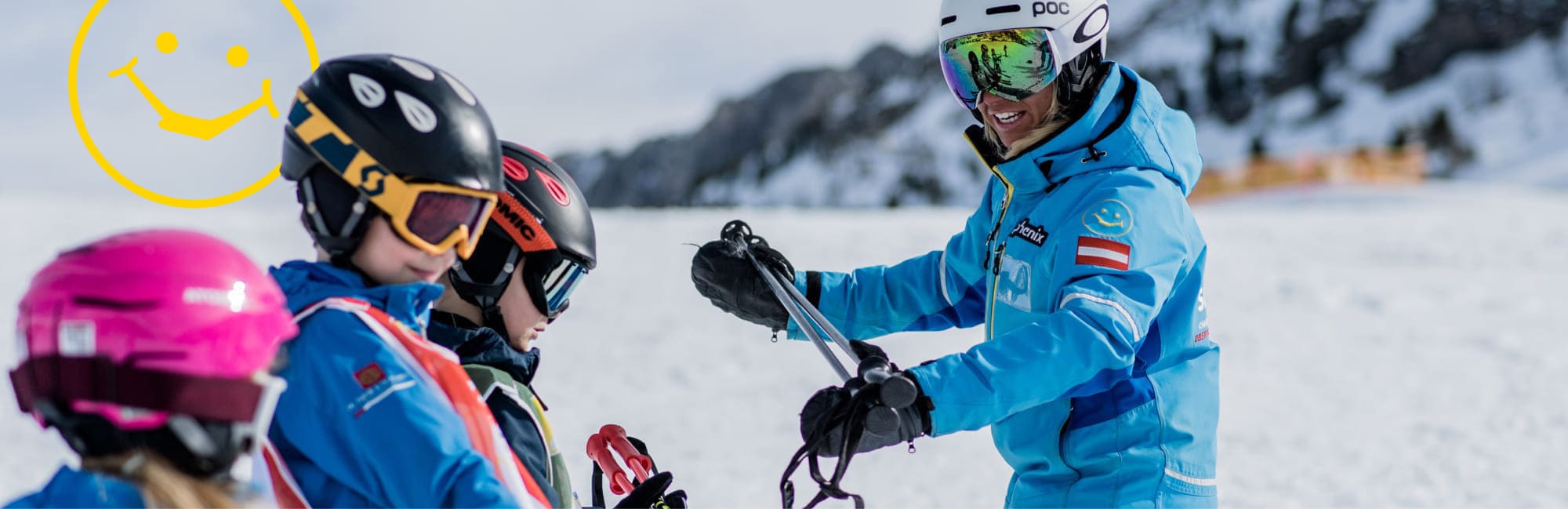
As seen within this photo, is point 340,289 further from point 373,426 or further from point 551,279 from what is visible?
point 551,279

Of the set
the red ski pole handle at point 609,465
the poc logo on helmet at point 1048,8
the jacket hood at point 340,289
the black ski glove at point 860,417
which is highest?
the poc logo on helmet at point 1048,8

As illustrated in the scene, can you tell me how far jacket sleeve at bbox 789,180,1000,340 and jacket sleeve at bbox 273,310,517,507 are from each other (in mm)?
2067

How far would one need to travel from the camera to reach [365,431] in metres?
2.36

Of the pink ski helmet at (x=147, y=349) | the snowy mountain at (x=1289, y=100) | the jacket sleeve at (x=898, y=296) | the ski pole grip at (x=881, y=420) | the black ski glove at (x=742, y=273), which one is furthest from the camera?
the snowy mountain at (x=1289, y=100)

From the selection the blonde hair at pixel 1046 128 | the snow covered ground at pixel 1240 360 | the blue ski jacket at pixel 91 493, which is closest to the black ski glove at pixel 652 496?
the blue ski jacket at pixel 91 493

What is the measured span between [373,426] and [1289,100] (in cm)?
8761

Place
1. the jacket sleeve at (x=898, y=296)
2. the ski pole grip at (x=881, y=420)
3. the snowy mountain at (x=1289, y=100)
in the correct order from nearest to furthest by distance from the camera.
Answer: the ski pole grip at (x=881, y=420), the jacket sleeve at (x=898, y=296), the snowy mountain at (x=1289, y=100)

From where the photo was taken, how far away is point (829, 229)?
49.0ft

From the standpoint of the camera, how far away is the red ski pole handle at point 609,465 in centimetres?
388

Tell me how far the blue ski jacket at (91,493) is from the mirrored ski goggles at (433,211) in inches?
27.4

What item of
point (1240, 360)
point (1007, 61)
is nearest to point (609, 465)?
point (1007, 61)

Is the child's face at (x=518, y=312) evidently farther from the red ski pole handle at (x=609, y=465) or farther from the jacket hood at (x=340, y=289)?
the jacket hood at (x=340, y=289)

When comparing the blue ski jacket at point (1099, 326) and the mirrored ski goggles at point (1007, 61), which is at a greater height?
the mirrored ski goggles at point (1007, 61)

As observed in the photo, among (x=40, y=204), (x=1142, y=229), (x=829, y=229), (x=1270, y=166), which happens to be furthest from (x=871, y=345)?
(x=1270, y=166)
